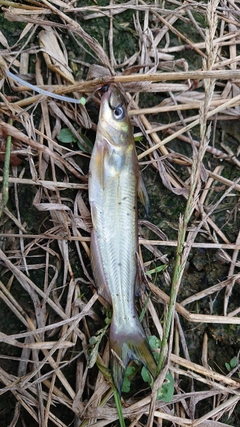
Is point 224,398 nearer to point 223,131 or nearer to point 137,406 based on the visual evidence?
point 137,406

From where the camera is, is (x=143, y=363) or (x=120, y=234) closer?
(x=143, y=363)

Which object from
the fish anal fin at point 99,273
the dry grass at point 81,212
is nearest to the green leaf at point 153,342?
the dry grass at point 81,212

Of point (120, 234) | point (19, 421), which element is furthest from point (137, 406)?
point (120, 234)

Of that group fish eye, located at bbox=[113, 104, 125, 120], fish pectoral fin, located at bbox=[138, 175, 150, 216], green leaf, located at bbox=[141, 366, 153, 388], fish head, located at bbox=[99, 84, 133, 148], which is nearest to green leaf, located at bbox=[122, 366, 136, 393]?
green leaf, located at bbox=[141, 366, 153, 388]

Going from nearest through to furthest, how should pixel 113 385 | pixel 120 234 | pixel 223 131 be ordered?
pixel 113 385 → pixel 120 234 → pixel 223 131

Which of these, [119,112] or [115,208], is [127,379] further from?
[119,112]

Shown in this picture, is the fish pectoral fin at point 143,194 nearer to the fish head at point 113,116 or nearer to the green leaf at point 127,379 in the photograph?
the fish head at point 113,116

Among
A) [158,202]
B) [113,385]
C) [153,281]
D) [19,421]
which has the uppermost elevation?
[158,202]
